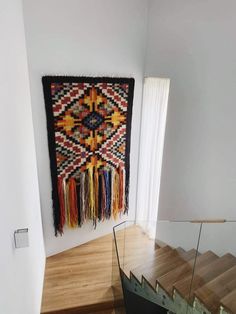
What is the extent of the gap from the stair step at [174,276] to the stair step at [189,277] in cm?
6

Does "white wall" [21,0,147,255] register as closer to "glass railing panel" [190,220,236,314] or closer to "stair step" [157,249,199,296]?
"stair step" [157,249,199,296]

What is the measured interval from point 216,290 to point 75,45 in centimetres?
277

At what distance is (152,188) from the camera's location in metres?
3.63

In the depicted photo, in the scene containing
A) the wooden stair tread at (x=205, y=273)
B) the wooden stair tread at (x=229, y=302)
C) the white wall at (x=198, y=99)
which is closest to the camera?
the wooden stair tread at (x=229, y=302)

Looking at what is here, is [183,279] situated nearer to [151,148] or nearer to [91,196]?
[91,196]

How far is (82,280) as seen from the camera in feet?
10.1

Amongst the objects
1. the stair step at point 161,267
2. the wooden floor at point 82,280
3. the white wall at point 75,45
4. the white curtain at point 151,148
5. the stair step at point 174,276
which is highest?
the white wall at point 75,45

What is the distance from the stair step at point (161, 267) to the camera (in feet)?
8.98

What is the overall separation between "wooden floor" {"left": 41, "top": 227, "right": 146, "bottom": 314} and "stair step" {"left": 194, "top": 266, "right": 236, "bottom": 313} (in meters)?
0.97

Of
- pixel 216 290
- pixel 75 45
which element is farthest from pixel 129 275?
pixel 75 45

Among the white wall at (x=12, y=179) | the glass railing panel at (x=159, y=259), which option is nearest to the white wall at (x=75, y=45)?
the white wall at (x=12, y=179)

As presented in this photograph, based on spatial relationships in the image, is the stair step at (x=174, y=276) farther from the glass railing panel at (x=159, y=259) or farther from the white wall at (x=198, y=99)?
the white wall at (x=198, y=99)

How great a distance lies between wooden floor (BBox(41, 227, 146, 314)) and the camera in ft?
9.18

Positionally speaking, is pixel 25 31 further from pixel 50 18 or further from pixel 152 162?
pixel 152 162
